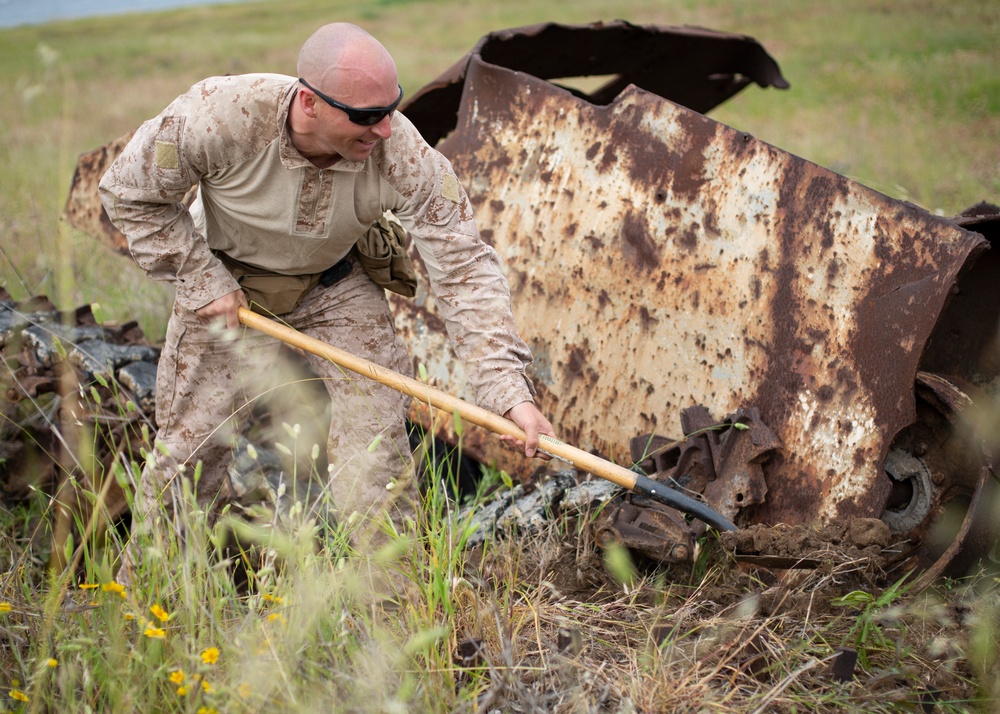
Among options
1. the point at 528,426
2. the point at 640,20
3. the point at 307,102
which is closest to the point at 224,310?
the point at 307,102

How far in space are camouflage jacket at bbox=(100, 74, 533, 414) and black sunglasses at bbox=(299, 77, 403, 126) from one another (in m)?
0.20

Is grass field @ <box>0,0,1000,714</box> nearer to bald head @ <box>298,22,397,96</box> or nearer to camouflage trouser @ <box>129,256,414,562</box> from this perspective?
camouflage trouser @ <box>129,256,414,562</box>

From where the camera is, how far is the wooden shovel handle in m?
2.33

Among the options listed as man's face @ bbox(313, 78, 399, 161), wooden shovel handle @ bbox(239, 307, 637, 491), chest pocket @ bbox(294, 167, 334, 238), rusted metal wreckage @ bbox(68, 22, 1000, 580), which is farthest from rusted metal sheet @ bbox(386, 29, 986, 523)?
man's face @ bbox(313, 78, 399, 161)

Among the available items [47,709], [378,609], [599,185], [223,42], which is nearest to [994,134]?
[599,185]

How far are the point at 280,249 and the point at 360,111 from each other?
25.3 inches

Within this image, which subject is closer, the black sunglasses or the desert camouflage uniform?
the black sunglasses

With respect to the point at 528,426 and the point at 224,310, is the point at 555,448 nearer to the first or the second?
the point at 528,426

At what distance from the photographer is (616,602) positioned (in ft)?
7.71

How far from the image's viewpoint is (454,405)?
2.36 meters

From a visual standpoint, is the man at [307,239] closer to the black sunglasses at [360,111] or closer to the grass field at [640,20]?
the black sunglasses at [360,111]

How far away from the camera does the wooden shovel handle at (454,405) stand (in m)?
2.33

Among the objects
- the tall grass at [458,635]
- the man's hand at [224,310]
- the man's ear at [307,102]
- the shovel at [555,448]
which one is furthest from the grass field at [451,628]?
the man's ear at [307,102]

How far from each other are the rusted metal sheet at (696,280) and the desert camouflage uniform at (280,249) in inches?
23.3
